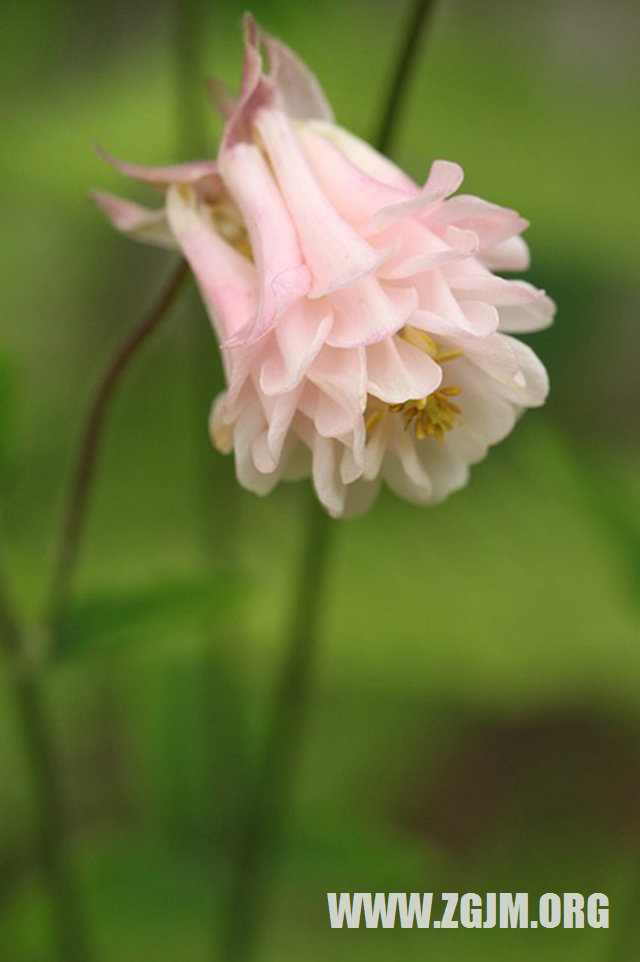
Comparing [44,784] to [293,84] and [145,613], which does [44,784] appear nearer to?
[145,613]

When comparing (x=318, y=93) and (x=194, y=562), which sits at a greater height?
(x=318, y=93)

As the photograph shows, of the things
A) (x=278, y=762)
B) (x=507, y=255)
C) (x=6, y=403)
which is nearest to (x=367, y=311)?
(x=507, y=255)

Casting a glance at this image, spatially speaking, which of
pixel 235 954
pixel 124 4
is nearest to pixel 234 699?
pixel 235 954

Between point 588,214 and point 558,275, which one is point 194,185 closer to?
point 588,214

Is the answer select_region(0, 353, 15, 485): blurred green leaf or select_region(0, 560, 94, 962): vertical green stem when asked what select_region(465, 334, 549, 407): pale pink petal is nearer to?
select_region(0, 353, 15, 485): blurred green leaf

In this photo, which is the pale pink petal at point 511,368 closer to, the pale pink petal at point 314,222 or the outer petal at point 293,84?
the pale pink petal at point 314,222

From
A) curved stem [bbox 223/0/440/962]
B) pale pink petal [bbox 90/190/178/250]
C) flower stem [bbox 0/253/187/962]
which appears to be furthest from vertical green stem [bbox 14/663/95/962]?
pale pink petal [bbox 90/190/178/250]
